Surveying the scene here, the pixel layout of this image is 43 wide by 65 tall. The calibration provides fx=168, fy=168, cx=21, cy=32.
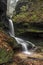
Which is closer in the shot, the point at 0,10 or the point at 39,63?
the point at 39,63

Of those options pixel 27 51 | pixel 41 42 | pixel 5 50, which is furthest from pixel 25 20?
pixel 5 50

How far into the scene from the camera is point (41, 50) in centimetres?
1092

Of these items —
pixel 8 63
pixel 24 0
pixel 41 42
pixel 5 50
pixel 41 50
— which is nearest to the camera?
pixel 8 63

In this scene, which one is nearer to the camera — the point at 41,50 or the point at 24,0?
the point at 41,50

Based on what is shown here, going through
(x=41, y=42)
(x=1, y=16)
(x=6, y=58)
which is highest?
(x=1, y=16)

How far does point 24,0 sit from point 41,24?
326 inches

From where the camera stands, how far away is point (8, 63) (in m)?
8.01

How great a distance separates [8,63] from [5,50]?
821 mm

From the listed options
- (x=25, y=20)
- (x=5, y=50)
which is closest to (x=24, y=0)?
(x=25, y=20)

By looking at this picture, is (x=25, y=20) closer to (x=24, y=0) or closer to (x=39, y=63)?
(x=24, y=0)

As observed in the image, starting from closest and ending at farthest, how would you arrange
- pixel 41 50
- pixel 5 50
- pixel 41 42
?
1. pixel 5 50
2. pixel 41 50
3. pixel 41 42

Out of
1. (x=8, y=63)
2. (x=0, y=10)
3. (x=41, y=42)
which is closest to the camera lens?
(x=8, y=63)

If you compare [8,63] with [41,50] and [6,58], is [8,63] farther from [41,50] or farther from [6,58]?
[41,50]

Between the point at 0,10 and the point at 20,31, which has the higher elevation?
the point at 0,10
